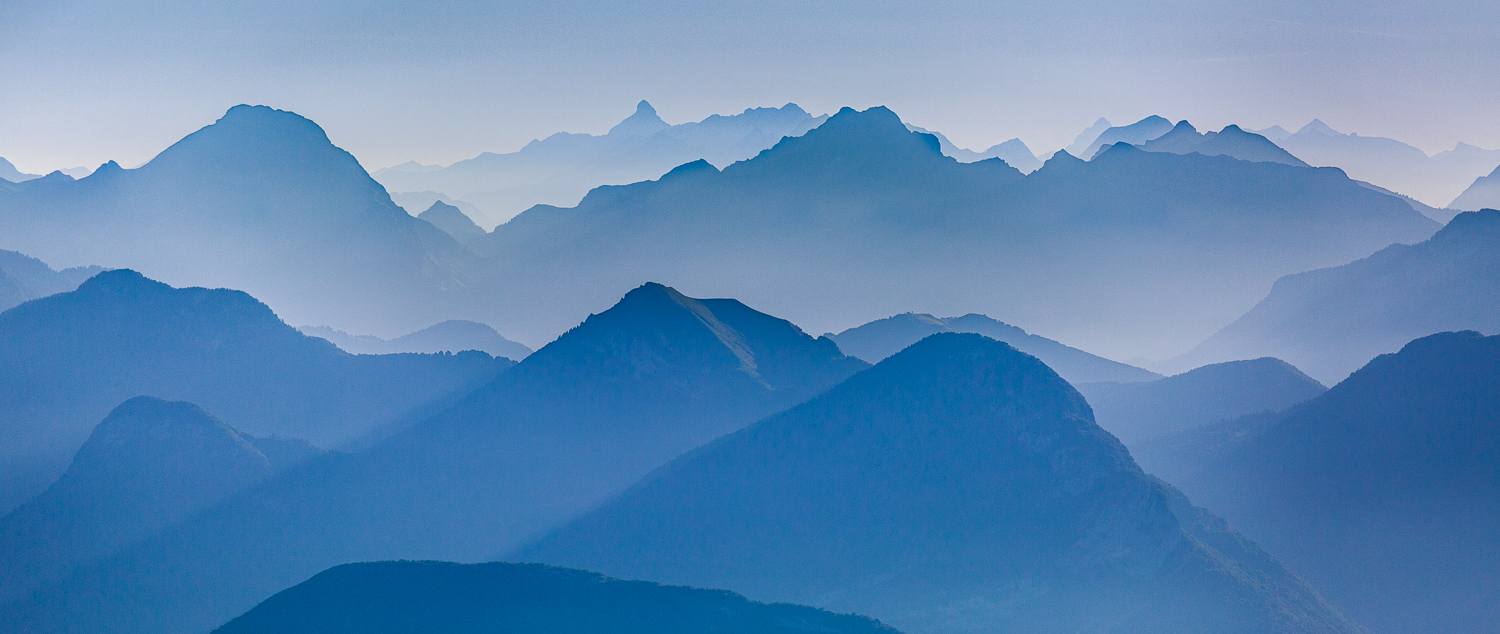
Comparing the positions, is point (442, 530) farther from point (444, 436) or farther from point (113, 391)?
point (113, 391)

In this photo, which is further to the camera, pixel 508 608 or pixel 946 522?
pixel 946 522

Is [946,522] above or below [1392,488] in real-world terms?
below

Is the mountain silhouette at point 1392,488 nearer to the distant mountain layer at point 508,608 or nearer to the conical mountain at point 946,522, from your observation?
the conical mountain at point 946,522

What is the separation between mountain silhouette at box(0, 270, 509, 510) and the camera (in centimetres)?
17700

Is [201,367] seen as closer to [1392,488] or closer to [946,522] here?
[946,522]

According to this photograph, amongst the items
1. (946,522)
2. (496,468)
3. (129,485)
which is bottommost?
(946,522)

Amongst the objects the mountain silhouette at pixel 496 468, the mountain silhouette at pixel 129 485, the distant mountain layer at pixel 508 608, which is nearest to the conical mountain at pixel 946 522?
the mountain silhouette at pixel 496 468

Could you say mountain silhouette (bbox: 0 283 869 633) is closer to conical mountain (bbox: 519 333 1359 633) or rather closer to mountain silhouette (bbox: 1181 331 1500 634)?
conical mountain (bbox: 519 333 1359 633)

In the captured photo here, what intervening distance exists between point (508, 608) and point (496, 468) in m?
60.8

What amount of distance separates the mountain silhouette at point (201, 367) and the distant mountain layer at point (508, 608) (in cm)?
7028

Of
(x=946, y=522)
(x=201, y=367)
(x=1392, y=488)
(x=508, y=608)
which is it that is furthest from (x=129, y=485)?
(x=1392, y=488)

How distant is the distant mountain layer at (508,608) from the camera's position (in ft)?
327

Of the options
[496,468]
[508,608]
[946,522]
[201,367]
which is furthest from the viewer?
[201,367]

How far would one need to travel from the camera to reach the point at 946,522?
125m
